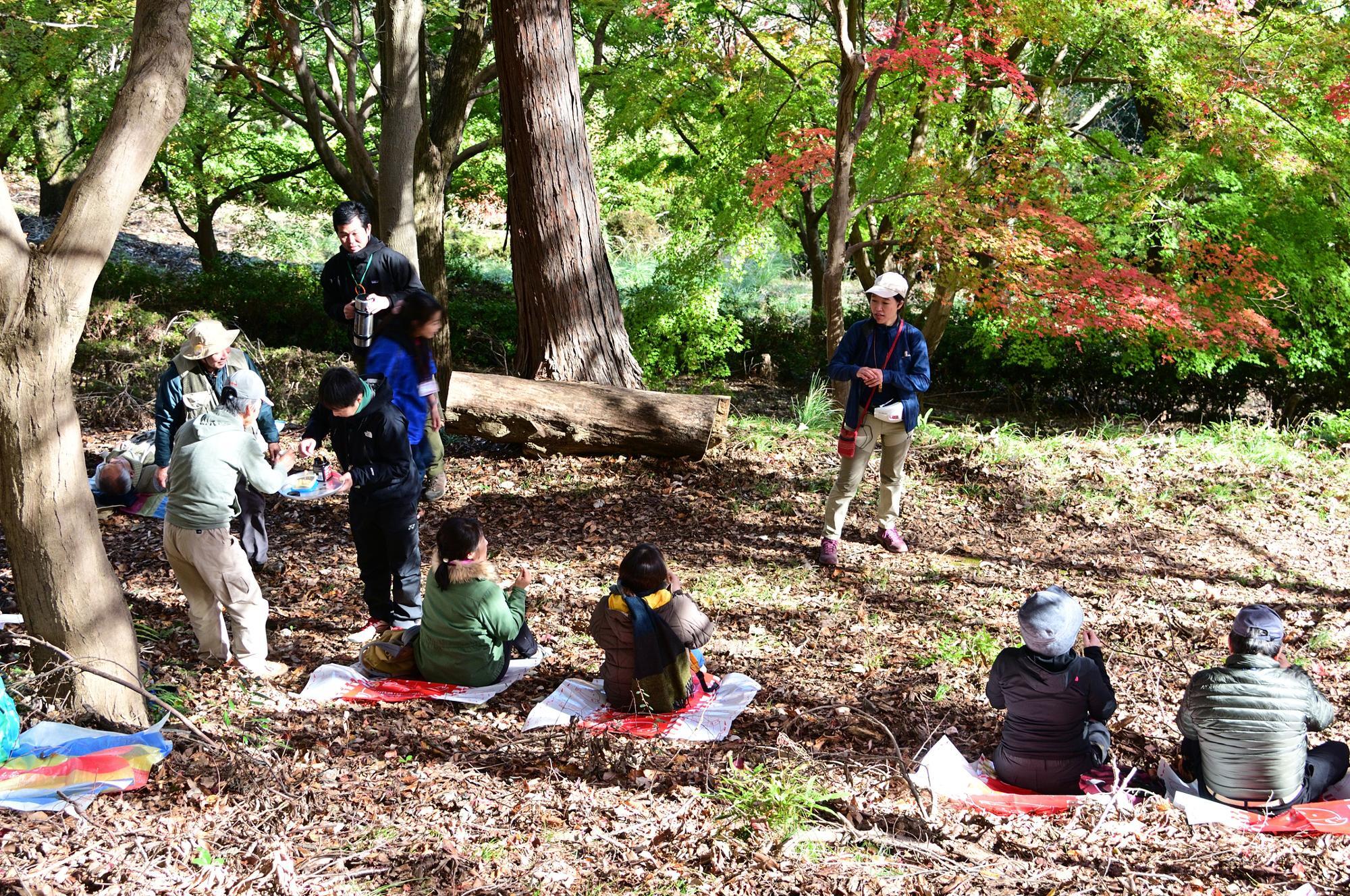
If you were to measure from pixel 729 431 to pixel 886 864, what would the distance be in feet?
17.8

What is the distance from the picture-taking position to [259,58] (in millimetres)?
12508

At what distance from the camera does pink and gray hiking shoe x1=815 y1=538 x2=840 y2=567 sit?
6.39 meters

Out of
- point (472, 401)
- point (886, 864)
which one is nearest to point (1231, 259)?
point (472, 401)

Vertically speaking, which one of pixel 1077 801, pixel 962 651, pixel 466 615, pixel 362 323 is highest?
pixel 362 323

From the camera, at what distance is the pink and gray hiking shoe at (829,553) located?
6.39 metres

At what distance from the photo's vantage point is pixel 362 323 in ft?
20.2

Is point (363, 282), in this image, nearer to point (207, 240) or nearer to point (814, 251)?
point (814, 251)

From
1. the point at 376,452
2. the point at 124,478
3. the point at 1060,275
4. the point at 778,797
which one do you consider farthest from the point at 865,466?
the point at 124,478

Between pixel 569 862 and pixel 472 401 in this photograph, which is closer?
pixel 569 862

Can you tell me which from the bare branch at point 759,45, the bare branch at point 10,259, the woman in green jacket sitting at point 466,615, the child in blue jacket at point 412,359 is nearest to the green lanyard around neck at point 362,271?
the child in blue jacket at point 412,359

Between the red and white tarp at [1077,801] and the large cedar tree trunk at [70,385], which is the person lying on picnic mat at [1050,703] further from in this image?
the large cedar tree trunk at [70,385]

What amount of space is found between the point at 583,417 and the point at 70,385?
4.45 metres

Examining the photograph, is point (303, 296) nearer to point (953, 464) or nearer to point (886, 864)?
point (953, 464)

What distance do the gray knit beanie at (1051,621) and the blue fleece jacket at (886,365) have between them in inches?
98.8
